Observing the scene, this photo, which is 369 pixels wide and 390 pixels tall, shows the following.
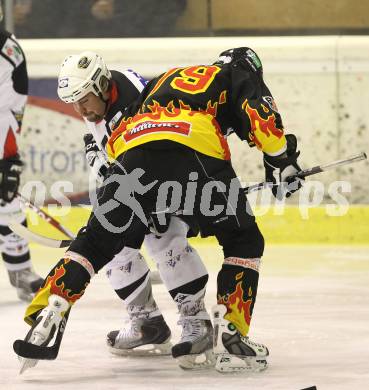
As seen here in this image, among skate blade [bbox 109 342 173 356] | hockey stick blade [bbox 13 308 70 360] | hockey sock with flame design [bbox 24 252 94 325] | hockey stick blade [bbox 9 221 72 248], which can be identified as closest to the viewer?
hockey stick blade [bbox 13 308 70 360]

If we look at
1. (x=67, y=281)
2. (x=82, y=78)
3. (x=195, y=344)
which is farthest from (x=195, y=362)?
(x=82, y=78)

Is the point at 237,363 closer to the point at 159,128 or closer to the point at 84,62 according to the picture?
the point at 159,128

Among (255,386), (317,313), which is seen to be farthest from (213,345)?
(317,313)

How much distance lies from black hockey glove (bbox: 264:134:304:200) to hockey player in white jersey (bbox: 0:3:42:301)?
6.67 feet

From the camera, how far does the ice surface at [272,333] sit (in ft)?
14.4

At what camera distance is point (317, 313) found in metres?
5.66

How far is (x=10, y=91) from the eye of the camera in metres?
6.26

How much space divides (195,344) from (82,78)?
1009 mm

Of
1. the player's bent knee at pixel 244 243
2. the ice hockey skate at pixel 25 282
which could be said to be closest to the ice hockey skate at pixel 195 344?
the player's bent knee at pixel 244 243

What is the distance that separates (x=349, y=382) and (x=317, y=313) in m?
1.38

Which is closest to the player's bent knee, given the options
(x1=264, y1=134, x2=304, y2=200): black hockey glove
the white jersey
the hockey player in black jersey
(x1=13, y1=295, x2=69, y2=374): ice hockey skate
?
the hockey player in black jersey

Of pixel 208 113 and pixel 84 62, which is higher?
pixel 84 62

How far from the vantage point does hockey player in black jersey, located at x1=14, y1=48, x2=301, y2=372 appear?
4348mm

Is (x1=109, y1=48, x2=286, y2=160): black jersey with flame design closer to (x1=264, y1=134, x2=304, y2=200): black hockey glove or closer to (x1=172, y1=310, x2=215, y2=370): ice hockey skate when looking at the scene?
(x1=264, y1=134, x2=304, y2=200): black hockey glove
